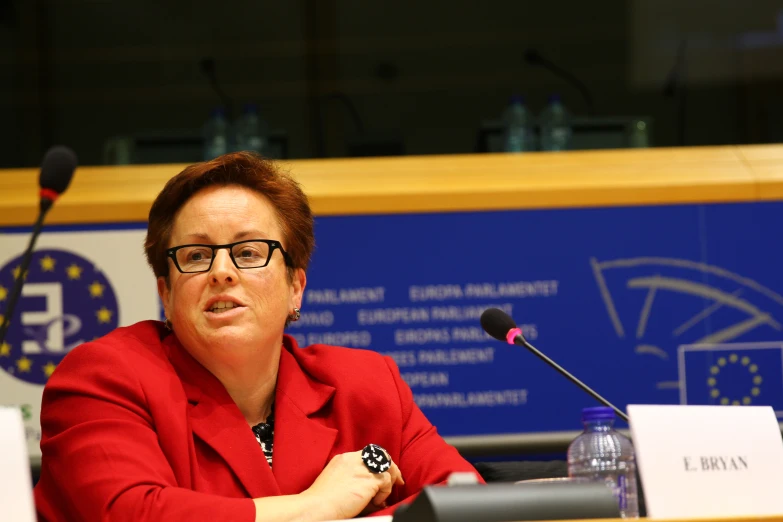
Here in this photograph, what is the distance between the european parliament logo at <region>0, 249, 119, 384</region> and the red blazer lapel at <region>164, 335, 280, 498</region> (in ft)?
5.32

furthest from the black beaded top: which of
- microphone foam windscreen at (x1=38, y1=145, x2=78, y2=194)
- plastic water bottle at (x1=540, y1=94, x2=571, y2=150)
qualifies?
plastic water bottle at (x1=540, y1=94, x2=571, y2=150)

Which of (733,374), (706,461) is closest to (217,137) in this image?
(733,374)

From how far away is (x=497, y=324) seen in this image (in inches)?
80.4

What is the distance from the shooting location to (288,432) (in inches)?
75.0

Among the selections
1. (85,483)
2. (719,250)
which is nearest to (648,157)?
(719,250)

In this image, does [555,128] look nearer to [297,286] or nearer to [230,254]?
[297,286]

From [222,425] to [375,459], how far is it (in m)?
0.28

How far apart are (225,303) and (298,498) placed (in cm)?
42

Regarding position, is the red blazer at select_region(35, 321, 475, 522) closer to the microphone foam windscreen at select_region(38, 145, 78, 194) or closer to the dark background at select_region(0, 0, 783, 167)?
the microphone foam windscreen at select_region(38, 145, 78, 194)

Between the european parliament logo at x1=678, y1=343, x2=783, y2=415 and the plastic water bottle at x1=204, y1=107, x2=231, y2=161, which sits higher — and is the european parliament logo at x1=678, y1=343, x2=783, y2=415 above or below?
below

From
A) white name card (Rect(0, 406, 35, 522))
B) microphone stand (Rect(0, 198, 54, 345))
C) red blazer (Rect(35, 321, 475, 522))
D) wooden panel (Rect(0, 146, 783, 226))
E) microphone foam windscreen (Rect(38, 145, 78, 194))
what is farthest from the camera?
wooden panel (Rect(0, 146, 783, 226))

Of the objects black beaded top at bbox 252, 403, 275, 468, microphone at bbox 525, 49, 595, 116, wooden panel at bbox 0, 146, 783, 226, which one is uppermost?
microphone at bbox 525, 49, 595, 116

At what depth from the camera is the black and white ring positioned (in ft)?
5.92

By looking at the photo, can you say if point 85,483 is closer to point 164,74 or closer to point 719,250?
point 719,250
